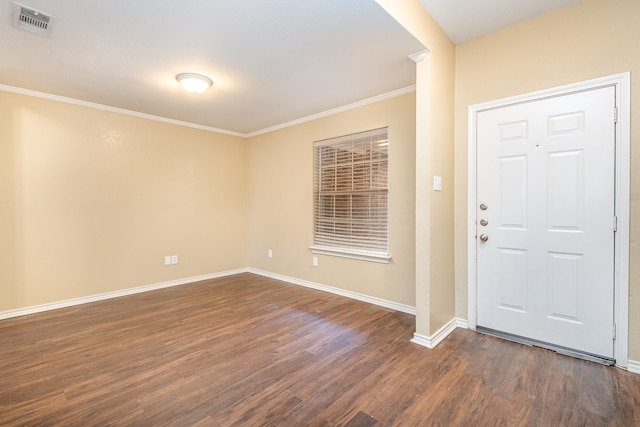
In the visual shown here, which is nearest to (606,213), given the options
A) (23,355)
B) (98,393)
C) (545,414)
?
(545,414)

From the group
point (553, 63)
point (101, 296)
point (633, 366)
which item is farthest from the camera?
point (101, 296)

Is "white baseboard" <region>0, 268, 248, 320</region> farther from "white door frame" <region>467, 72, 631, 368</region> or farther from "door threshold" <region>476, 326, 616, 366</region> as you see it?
"white door frame" <region>467, 72, 631, 368</region>

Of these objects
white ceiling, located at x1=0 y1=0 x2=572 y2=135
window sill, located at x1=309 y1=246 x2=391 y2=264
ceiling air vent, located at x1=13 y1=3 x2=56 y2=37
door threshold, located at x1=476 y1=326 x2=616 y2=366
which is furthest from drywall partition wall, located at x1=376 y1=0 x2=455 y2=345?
ceiling air vent, located at x1=13 y1=3 x2=56 y2=37

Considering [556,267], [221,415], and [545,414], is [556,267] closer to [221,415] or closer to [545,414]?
[545,414]

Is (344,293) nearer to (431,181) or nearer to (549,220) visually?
(431,181)

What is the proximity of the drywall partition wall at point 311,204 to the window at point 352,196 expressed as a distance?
101 millimetres

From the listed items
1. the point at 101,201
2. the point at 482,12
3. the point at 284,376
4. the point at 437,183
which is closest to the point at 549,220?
the point at 437,183

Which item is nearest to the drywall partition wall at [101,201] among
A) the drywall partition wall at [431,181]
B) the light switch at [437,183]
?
the drywall partition wall at [431,181]

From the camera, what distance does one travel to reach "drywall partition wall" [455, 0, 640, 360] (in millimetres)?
1995

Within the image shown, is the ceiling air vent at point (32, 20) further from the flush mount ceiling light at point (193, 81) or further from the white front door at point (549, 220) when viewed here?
the white front door at point (549, 220)

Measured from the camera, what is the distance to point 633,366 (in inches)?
78.8

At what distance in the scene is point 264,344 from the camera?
8.18 feet

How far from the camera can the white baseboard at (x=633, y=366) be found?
6.52ft

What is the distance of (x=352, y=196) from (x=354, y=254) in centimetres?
77
